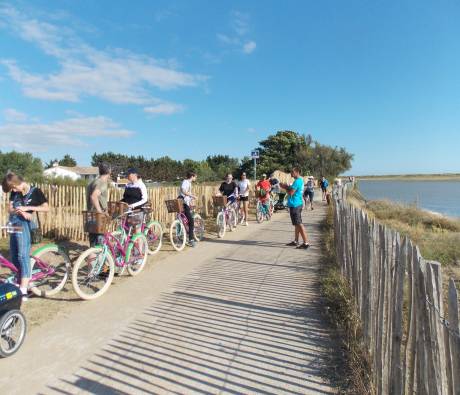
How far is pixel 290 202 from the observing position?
27.4 feet

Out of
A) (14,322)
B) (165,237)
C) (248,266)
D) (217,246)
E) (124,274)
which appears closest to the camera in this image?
(14,322)

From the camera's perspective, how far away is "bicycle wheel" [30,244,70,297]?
15.9 ft

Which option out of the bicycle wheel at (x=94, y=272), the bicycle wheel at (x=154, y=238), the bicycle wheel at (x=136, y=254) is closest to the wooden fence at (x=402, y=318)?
the bicycle wheel at (x=94, y=272)

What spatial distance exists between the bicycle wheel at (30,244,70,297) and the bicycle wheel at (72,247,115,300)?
25 centimetres

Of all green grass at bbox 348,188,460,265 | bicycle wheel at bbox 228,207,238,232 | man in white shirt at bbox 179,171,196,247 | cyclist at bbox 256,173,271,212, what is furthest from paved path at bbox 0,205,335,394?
cyclist at bbox 256,173,271,212

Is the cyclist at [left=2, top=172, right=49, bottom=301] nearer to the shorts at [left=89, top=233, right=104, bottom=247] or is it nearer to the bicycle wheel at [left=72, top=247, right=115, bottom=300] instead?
the bicycle wheel at [left=72, top=247, right=115, bottom=300]

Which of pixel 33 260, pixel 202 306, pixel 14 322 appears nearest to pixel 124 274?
pixel 33 260

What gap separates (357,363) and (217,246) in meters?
5.95

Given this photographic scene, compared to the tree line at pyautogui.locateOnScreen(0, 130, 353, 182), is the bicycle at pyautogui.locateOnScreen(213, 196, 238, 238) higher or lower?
lower

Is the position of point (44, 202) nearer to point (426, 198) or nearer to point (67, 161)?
point (426, 198)

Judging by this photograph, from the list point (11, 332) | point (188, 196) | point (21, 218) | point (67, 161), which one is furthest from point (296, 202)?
point (67, 161)

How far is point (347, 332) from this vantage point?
148 inches

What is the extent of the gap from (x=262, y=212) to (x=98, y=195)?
8842 mm

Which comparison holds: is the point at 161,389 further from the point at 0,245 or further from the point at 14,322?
the point at 0,245
